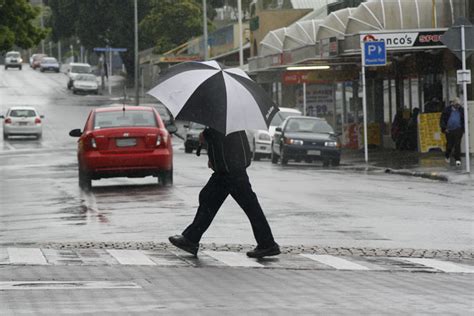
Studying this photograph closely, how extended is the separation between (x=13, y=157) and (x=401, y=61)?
13961 mm

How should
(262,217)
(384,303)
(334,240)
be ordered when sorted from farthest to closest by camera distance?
(334,240)
(262,217)
(384,303)

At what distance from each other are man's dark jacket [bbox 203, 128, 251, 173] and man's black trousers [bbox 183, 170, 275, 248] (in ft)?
0.24

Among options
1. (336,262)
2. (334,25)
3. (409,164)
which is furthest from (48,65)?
(336,262)

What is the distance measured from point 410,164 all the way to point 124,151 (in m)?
12.9

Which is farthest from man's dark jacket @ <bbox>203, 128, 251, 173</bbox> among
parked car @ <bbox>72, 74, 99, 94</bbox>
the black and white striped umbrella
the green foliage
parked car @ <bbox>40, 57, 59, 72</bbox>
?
parked car @ <bbox>40, 57, 59, 72</bbox>

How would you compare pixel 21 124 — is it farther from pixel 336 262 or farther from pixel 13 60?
pixel 13 60

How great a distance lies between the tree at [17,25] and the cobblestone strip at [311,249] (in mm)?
31241

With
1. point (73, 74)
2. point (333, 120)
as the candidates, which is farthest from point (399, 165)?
point (73, 74)

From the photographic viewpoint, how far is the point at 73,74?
103m

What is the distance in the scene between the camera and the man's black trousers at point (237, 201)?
1355 cm

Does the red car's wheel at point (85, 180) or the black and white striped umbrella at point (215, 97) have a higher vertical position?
the black and white striped umbrella at point (215, 97)

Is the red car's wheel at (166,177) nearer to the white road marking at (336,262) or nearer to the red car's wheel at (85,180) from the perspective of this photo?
the red car's wheel at (85,180)

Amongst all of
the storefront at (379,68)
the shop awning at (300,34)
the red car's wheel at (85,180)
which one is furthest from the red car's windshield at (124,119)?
the shop awning at (300,34)

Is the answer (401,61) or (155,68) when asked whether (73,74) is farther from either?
(401,61)
